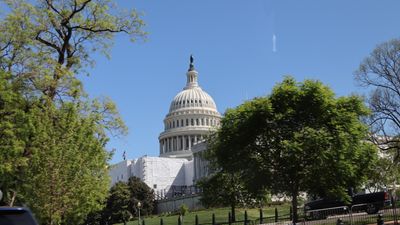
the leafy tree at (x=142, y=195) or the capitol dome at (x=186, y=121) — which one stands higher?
the capitol dome at (x=186, y=121)

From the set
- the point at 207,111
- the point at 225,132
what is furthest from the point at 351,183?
the point at 207,111

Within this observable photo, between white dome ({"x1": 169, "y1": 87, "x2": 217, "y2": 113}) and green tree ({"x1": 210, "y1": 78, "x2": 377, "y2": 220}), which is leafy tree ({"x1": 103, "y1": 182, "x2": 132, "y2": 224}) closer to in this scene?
green tree ({"x1": 210, "y1": 78, "x2": 377, "y2": 220})

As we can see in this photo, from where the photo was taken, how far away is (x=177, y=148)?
542 feet

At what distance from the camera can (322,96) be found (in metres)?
34.3

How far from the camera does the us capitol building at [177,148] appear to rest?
151 meters

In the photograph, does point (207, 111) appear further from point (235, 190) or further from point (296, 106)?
point (296, 106)

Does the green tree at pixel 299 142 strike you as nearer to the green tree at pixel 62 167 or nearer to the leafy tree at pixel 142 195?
the green tree at pixel 62 167

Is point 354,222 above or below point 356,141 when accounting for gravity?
below

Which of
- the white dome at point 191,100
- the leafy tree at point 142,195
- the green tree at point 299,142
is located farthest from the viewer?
the white dome at point 191,100

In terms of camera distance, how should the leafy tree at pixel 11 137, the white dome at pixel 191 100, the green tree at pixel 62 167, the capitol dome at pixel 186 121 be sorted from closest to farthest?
the green tree at pixel 62 167 < the leafy tree at pixel 11 137 < the capitol dome at pixel 186 121 < the white dome at pixel 191 100

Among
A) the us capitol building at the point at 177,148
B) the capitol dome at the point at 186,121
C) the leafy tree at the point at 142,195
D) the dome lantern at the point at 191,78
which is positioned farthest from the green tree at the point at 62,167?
the dome lantern at the point at 191,78

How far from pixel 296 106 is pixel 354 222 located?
31.6ft

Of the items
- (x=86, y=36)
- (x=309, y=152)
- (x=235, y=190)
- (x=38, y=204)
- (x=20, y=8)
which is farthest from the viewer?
(x=235, y=190)

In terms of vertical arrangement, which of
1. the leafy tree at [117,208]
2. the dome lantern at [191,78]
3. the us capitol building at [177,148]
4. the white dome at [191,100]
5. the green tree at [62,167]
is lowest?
the leafy tree at [117,208]
